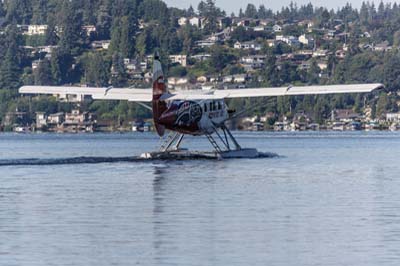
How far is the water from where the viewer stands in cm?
2511

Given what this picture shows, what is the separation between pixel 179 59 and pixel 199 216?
466 feet

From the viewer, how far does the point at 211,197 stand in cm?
3550

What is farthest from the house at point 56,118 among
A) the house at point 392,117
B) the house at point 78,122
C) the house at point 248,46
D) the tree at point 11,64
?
the house at point 248,46

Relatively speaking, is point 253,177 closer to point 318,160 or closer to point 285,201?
point 285,201

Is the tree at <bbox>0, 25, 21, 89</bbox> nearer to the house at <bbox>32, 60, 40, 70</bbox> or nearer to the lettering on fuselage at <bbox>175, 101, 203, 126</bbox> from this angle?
the house at <bbox>32, 60, 40, 70</bbox>

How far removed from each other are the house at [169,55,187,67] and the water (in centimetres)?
12102

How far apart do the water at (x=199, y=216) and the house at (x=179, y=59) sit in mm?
121018

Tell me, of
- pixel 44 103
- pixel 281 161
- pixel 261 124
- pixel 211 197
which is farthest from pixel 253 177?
pixel 44 103

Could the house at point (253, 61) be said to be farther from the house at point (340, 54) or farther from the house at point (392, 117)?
the house at point (392, 117)

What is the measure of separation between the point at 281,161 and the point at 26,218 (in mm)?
24431

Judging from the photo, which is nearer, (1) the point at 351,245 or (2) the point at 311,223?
(1) the point at 351,245

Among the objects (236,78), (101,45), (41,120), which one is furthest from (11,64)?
(41,120)

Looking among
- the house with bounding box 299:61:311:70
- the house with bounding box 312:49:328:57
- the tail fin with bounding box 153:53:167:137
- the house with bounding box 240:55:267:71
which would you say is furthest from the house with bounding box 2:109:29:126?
the tail fin with bounding box 153:53:167:137

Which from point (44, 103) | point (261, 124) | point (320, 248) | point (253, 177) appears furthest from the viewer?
point (44, 103)
